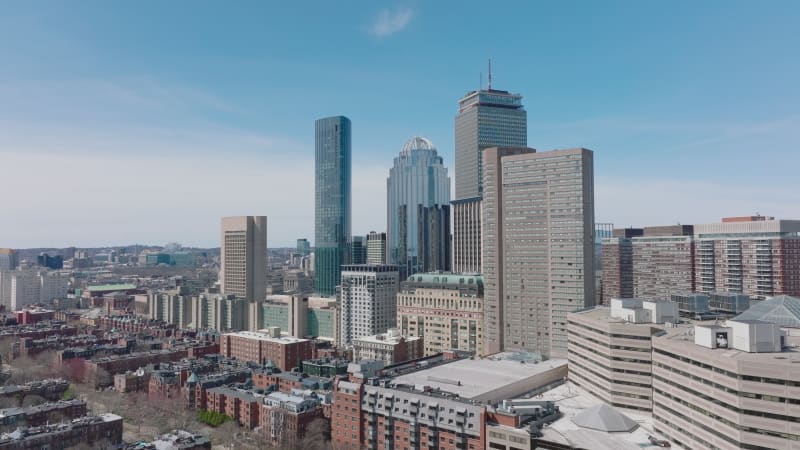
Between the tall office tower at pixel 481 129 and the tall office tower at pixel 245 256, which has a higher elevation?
the tall office tower at pixel 481 129

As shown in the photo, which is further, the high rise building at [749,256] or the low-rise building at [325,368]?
the high rise building at [749,256]

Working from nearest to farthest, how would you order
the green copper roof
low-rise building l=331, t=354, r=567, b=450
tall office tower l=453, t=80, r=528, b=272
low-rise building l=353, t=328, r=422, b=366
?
low-rise building l=331, t=354, r=567, b=450 < low-rise building l=353, t=328, r=422, b=366 < the green copper roof < tall office tower l=453, t=80, r=528, b=272

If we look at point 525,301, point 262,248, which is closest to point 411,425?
point 525,301

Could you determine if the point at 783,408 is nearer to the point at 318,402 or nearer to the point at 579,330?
the point at 579,330

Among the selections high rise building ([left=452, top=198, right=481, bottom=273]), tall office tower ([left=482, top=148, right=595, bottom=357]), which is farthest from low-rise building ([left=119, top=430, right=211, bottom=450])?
high rise building ([left=452, top=198, right=481, bottom=273])

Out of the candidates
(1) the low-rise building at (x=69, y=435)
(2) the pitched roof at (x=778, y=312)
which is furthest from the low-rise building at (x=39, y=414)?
(2) the pitched roof at (x=778, y=312)

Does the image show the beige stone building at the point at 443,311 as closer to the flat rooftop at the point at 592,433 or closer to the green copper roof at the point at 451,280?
the green copper roof at the point at 451,280

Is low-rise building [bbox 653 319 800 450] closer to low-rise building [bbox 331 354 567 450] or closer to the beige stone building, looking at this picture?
low-rise building [bbox 331 354 567 450]

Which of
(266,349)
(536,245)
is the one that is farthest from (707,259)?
(266,349)
